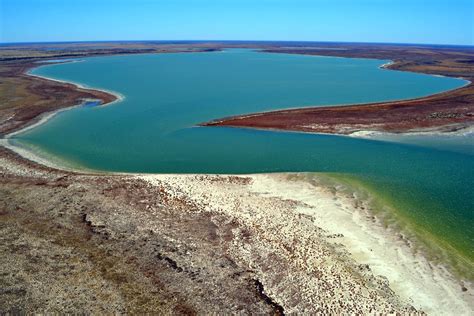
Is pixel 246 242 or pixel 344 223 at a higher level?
pixel 344 223

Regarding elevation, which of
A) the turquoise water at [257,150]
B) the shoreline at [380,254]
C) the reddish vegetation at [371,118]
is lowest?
the shoreline at [380,254]

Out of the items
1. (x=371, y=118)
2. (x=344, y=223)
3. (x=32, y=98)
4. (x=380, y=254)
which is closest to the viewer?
(x=380, y=254)

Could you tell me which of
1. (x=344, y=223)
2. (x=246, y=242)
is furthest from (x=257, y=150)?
(x=246, y=242)

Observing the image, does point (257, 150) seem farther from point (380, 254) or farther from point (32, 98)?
point (32, 98)

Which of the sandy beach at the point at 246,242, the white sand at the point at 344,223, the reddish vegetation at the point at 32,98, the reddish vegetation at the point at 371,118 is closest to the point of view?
the sandy beach at the point at 246,242

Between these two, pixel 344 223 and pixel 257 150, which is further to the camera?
pixel 257 150

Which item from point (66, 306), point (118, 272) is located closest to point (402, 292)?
point (118, 272)

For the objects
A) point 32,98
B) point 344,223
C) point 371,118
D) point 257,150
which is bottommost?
point 344,223

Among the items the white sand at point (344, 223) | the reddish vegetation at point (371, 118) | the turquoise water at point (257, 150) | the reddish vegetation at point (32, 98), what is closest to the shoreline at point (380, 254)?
the white sand at point (344, 223)

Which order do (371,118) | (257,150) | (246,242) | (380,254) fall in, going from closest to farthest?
(380,254)
(246,242)
(257,150)
(371,118)

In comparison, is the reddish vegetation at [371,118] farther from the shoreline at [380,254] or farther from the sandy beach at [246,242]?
the shoreline at [380,254]

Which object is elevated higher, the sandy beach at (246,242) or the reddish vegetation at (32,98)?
the reddish vegetation at (32,98)
